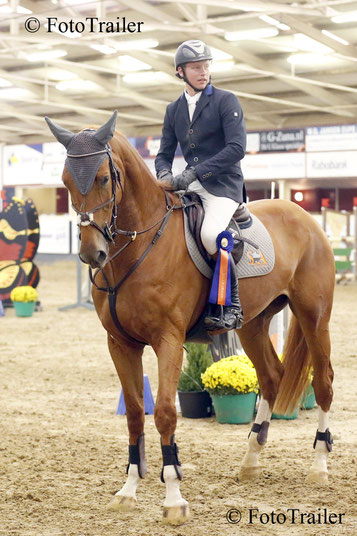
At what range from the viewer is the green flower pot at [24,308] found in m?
12.5

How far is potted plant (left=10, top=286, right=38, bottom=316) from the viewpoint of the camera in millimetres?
12453

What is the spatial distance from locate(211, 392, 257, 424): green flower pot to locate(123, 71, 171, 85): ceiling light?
49.8ft

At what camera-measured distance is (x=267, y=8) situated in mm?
12789

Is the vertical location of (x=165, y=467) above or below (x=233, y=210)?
below

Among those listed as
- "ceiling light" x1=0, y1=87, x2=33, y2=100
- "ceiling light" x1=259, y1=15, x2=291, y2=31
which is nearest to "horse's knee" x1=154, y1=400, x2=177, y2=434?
"ceiling light" x1=259, y1=15, x2=291, y2=31

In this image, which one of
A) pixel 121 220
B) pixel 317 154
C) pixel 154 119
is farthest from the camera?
pixel 154 119

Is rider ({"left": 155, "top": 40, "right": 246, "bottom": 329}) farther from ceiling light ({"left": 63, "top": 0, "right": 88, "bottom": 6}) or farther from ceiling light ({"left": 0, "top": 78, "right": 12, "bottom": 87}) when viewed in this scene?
ceiling light ({"left": 0, "top": 78, "right": 12, "bottom": 87})

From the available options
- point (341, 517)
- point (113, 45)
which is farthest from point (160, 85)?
point (341, 517)

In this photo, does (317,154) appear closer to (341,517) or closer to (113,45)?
(113,45)

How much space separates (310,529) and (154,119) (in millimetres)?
21828

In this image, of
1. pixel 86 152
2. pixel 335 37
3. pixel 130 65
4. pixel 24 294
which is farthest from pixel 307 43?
pixel 86 152

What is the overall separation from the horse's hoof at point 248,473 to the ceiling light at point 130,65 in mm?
15798

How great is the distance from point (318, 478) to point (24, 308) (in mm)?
9085

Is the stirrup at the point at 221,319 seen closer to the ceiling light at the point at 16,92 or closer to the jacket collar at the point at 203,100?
the jacket collar at the point at 203,100
